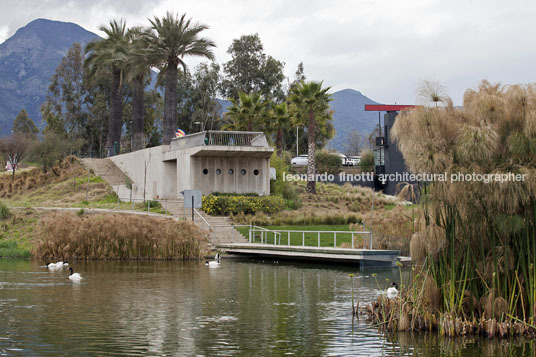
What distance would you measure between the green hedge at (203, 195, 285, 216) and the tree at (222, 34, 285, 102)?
1642 inches

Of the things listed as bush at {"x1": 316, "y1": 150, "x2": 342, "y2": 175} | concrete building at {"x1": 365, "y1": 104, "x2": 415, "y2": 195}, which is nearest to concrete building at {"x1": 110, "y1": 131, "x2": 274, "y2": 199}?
concrete building at {"x1": 365, "y1": 104, "x2": 415, "y2": 195}

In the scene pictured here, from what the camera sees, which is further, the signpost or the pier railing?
the signpost

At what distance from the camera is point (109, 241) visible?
30641mm

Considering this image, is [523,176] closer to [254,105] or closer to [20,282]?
[20,282]

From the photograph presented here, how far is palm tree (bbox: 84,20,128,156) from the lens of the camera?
62344 mm

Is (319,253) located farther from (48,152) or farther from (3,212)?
(48,152)

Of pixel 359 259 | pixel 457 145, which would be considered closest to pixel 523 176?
pixel 457 145

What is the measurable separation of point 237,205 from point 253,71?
44230mm

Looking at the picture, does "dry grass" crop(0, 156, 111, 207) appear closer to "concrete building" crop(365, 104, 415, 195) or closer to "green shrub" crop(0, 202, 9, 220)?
"green shrub" crop(0, 202, 9, 220)

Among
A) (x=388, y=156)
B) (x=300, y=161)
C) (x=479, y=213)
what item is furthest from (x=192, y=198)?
(x=300, y=161)

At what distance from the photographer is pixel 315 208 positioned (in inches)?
1914

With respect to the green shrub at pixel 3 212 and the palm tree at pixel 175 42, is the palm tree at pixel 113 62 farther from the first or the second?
the green shrub at pixel 3 212

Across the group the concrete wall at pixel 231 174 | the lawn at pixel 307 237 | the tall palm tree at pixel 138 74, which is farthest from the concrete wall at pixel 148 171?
the lawn at pixel 307 237

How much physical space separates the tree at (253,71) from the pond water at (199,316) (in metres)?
60.3
